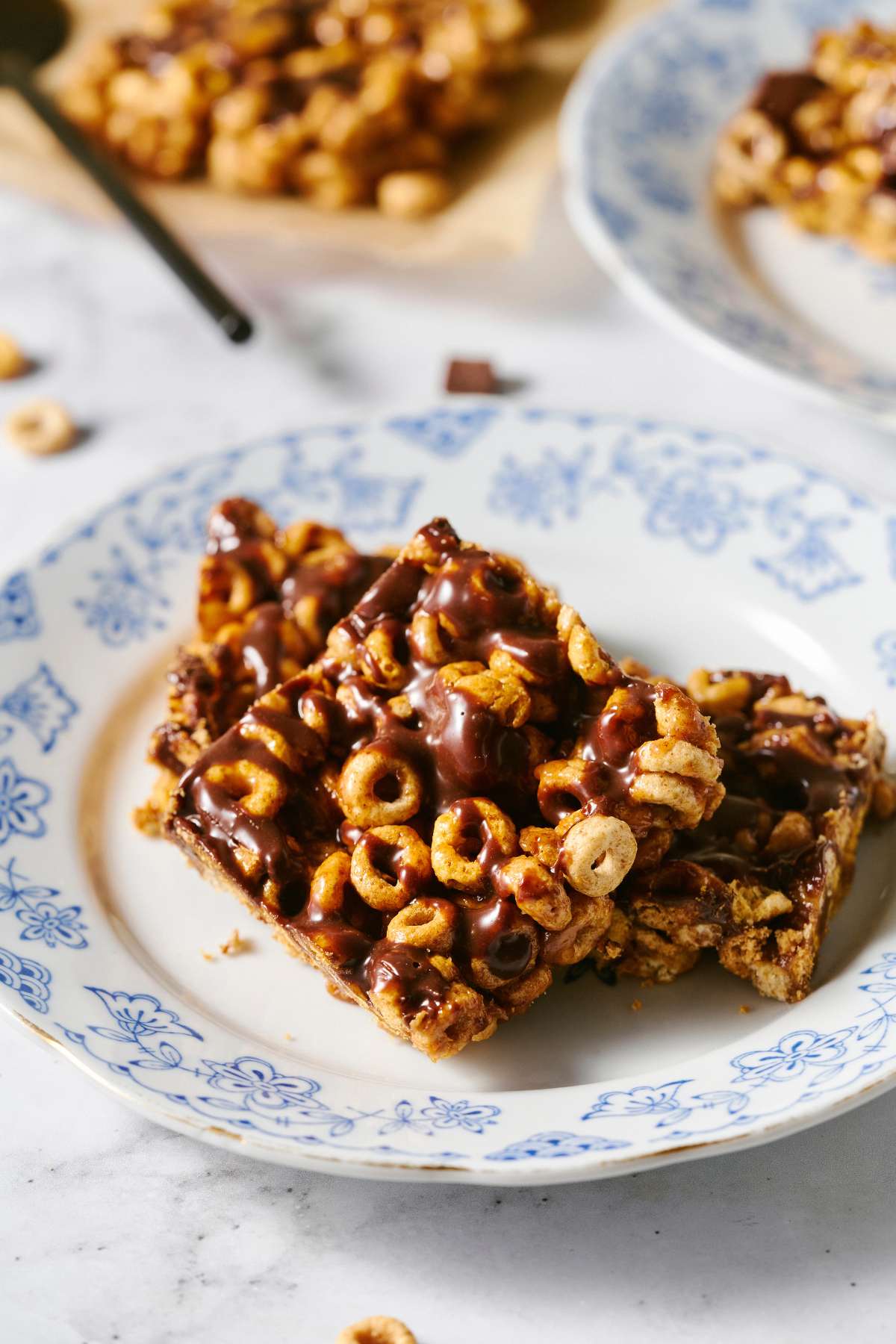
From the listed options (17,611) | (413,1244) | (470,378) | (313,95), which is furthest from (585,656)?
(313,95)

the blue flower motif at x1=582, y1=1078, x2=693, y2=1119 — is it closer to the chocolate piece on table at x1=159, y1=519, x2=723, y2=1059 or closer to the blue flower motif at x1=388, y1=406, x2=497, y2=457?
the chocolate piece on table at x1=159, y1=519, x2=723, y2=1059

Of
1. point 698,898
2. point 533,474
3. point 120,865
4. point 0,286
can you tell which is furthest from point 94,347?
point 698,898

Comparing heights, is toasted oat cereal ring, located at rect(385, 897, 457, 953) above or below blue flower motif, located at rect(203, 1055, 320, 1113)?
above

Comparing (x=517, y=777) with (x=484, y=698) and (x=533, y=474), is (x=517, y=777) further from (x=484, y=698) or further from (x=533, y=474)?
Answer: (x=533, y=474)

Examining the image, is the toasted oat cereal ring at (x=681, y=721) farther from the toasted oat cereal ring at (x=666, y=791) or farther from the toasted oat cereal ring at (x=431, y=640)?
the toasted oat cereal ring at (x=431, y=640)

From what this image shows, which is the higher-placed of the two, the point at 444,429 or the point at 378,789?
the point at 378,789

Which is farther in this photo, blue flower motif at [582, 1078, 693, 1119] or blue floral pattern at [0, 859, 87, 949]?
blue floral pattern at [0, 859, 87, 949]

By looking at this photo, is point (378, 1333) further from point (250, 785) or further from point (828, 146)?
point (828, 146)

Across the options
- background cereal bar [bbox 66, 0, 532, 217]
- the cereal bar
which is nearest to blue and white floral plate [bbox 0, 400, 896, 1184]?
the cereal bar
